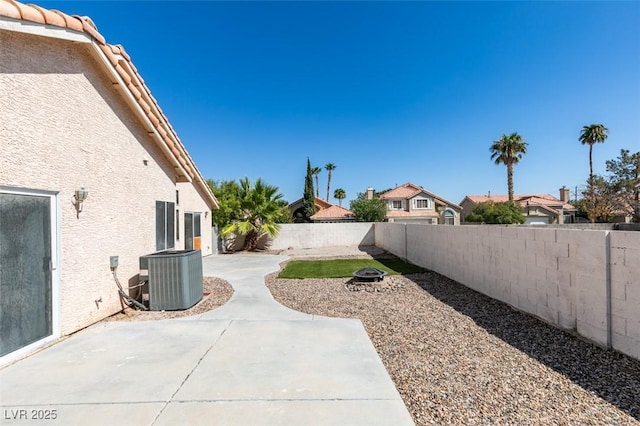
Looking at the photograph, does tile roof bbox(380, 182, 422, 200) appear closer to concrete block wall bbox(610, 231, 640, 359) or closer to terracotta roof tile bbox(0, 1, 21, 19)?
concrete block wall bbox(610, 231, 640, 359)

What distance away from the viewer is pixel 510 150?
38844 mm

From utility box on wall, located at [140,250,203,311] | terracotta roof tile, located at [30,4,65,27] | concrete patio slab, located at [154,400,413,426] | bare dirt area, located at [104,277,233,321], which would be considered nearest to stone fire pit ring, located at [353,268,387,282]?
bare dirt area, located at [104,277,233,321]

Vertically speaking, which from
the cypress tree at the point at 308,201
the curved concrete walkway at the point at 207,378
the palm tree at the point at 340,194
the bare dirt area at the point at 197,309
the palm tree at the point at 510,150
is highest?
the palm tree at the point at 510,150

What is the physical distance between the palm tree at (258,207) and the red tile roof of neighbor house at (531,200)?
39153 mm

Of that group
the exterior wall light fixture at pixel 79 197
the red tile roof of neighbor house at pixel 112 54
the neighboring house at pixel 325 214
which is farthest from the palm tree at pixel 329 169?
the exterior wall light fixture at pixel 79 197

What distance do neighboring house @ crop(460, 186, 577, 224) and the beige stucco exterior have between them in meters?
46.8

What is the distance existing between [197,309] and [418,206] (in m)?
37.4

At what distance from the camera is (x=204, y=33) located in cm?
1343

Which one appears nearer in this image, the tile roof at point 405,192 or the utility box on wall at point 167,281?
the utility box on wall at point 167,281

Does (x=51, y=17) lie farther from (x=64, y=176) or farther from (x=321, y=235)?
(x=321, y=235)

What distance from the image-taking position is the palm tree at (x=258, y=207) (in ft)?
64.0

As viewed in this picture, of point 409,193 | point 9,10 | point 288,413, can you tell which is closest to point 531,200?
point 409,193

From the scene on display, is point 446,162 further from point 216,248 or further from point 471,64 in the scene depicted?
point 216,248

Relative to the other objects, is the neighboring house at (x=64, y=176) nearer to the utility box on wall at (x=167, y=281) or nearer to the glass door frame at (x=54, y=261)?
the glass door frame at (x=54, y=261)
